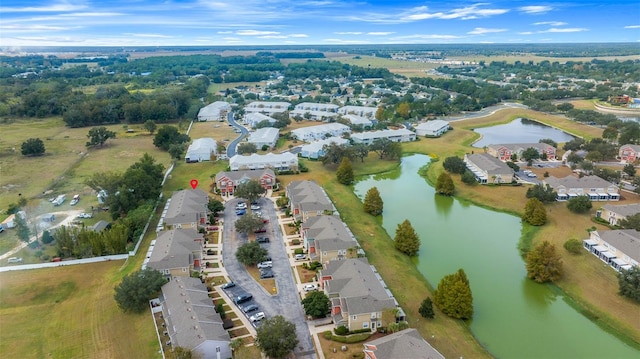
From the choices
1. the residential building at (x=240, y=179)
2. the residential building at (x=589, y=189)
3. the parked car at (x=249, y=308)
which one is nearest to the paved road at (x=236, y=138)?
the residential building at (x=240, y=179)

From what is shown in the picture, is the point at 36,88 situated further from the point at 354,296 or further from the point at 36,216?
the point at 354,296

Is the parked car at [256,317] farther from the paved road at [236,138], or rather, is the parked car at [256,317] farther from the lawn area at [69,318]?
the paved road at [236,138]

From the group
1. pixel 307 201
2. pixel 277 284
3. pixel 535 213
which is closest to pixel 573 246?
pixel 535 213

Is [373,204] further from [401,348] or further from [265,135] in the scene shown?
[265,135]

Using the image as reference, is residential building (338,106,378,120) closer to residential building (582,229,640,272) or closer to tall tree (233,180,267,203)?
tall tree (233,180,267,203)

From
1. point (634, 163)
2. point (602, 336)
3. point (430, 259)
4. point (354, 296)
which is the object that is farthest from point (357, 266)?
point (634, 163)
